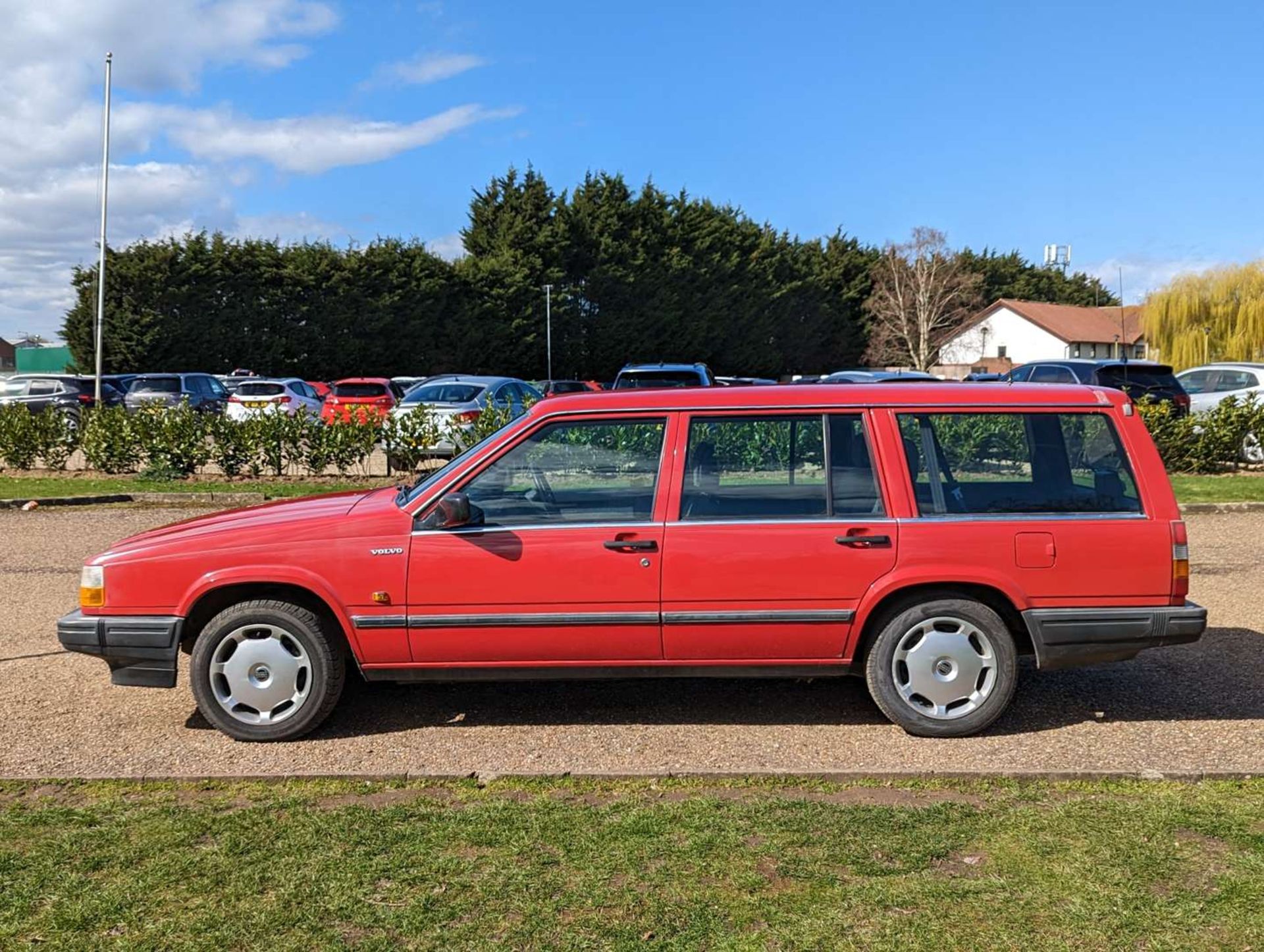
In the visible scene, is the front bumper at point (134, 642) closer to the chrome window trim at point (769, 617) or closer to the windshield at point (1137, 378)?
the chrome window trim at point (769, 617)

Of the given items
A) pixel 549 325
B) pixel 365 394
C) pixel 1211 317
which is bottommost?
pixel 365 394

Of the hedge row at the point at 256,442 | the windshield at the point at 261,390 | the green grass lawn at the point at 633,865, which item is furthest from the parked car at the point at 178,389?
the green grass lawn at the point at 633,865

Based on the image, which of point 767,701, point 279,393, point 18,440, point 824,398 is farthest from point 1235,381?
point 279,393

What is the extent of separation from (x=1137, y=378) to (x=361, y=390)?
18107 millimetres

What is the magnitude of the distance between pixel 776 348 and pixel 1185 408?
163 feet

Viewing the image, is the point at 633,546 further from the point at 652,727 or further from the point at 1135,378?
the point at 1135,378

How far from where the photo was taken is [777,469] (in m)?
5.34

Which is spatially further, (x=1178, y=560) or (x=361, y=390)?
(x=361, y=390)

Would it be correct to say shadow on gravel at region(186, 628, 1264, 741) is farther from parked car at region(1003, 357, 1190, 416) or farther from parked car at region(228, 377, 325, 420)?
parked car at region(228, 377, 325, 420)

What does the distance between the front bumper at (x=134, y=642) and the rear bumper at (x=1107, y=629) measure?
4060mm

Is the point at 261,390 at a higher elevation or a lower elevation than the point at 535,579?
higher

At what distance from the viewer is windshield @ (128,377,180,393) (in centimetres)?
3025

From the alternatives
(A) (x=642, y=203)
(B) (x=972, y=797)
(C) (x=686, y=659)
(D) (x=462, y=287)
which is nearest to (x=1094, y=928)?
(B) (x=972, y=797)

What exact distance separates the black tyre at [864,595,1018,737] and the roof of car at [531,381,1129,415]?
987 mm
